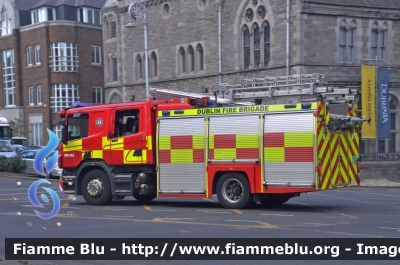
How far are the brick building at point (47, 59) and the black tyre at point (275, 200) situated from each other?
38879 millimetres

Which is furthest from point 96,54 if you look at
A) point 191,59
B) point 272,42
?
point 272,42

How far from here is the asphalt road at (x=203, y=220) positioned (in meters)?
12.0

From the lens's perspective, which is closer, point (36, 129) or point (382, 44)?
point (382, 44)

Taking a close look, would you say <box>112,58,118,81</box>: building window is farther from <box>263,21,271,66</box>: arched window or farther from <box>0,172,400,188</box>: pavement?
<box>0,172,400,188</box>: pavement

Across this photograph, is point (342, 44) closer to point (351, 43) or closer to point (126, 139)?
point (351, 43)

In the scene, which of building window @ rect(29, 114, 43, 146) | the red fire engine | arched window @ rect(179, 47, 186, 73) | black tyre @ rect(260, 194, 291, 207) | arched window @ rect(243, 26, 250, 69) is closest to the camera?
the red fire engine

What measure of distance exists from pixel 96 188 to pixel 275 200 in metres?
4.62

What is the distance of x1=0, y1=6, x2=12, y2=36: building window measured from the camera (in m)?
56.8

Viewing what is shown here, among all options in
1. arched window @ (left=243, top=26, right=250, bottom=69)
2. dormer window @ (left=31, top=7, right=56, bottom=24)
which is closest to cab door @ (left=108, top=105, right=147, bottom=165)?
arched window @ (left=243, top=26, right=250, bottom=69)

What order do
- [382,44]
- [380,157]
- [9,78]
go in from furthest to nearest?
[9,78] < [382,44] < [380,157]

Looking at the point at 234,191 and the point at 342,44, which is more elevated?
the point at 342,44

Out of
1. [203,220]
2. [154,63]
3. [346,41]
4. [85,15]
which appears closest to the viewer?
[203,220]

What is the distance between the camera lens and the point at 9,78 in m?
57.3

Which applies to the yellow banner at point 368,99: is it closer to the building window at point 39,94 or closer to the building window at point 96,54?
the building window at point 96,54
